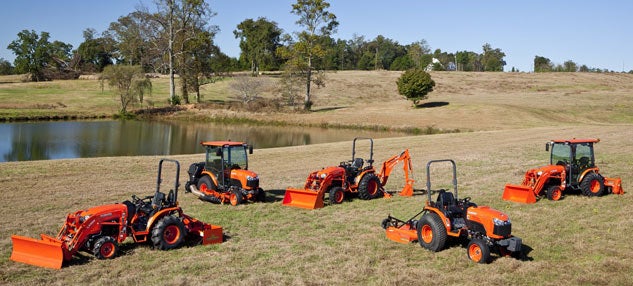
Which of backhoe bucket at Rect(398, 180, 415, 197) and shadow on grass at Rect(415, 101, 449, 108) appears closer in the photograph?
backhoe bucket at Rect(398, 180, 415, 197)

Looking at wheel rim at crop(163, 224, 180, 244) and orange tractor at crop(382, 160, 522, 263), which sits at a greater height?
orange tractor at crop(382, 160, 522, 263)

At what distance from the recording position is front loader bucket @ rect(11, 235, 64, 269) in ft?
31.5

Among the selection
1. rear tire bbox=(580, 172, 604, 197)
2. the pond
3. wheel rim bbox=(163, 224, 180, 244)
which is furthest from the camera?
the pond

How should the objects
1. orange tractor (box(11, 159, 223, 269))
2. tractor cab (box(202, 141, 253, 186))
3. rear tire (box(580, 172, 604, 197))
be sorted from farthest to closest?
1. tractor cab (box(202, 141, 253, 186))
2. rear tire (box(580, 172, 604, 197))
3. orange tractor (box(11, 159, 223, 269))

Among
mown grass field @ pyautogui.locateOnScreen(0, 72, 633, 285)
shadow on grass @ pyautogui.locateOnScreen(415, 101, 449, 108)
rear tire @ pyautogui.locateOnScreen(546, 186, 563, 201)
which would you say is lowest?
mown grass field @ pyautogui.locateOnScreen(0, 72, 633, 285)

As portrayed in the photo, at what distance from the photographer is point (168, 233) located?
35.7ft

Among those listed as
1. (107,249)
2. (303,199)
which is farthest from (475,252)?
(107,249)

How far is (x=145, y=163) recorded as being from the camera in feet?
80.5

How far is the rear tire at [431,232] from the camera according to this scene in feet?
34.7

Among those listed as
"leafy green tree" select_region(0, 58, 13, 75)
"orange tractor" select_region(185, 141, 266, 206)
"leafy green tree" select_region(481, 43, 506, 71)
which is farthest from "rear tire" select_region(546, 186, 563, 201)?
"leafy green tree" select_region(481, 43, 506, 71)

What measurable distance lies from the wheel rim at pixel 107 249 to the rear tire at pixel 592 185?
13.0 meters

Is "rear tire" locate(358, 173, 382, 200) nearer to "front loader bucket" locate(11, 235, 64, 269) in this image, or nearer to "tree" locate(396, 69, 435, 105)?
"front loader bucket" locate(11, 235, 64, 269)

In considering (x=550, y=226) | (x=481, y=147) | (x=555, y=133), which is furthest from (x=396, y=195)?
(x=555, y=133)

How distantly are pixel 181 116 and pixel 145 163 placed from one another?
35629 mm
